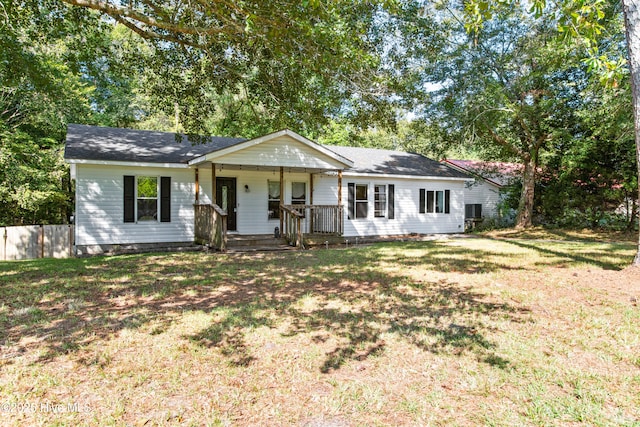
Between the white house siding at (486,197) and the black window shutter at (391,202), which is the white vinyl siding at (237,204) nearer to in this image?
the black window shutter at (391,202)

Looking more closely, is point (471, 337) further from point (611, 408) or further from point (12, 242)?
point (12, 242)

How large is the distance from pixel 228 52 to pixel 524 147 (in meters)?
14.7

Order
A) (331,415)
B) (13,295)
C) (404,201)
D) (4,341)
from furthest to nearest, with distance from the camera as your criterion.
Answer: (404,201)
(13,295)
(4,341)
(331,415)

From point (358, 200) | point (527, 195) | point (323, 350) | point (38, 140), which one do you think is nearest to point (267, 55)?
point (358, 200)

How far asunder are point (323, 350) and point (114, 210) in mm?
10482

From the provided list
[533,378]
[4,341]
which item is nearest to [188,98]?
[4,341]

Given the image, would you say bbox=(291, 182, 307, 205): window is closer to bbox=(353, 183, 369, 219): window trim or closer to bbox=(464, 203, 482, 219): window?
bbox=(353, 183, 369, 219): window trim

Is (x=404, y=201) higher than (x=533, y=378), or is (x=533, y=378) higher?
(x=404, y=201)

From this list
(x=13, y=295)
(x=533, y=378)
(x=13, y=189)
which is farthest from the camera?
(x=13, y=189)

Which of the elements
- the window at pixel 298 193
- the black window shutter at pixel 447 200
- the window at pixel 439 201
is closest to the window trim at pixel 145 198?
the window at pixel 298 193

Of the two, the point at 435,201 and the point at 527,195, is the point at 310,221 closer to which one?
the point at 435,201

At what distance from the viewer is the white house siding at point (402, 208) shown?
16031 millimetres

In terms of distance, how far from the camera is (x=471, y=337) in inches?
172

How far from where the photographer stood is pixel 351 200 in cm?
1631
